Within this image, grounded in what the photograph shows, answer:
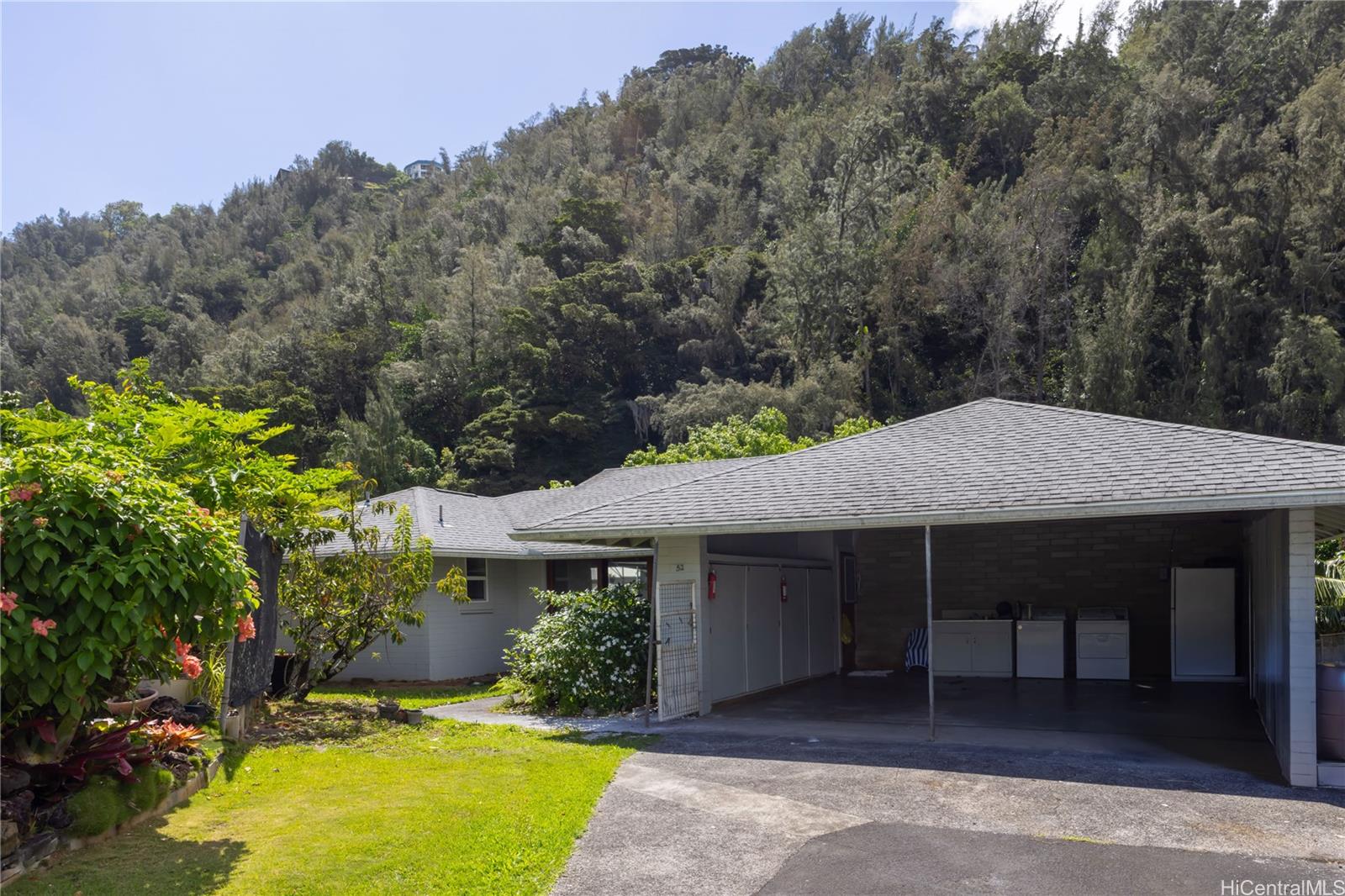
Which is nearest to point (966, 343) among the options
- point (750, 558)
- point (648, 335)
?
point (648, 335)

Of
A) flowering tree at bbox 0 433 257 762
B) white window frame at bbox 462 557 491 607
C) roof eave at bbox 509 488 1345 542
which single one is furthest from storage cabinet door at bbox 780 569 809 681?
flowering tree at bbox 0 433 257 762

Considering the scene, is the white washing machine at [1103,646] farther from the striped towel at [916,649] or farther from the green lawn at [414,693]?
the green lawn at [414,693]

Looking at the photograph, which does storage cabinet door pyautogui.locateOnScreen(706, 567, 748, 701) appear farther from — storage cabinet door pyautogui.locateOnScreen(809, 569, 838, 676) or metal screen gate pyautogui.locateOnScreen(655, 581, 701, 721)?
storage cabinet door pyautogui.locateOnScreen(809, 569, 838, 676)

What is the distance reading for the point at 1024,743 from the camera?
10000mm

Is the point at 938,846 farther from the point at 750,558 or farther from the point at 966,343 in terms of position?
the point at 966,343

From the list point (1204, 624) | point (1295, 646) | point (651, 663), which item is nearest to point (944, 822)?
point (1295, 646)

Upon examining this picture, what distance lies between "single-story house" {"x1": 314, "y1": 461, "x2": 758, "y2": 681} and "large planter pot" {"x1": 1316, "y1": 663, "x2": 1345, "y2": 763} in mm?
9231

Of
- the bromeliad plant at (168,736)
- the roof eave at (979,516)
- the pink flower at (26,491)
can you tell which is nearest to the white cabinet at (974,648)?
the roof eave at (979,516)

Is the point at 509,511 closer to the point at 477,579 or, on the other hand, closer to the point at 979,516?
the point at 477,579

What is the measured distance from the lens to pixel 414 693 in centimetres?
1539

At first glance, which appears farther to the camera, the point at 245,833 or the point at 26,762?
the point at 245,833

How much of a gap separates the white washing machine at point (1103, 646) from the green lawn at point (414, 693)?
357 inches

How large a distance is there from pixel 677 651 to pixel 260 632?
4.65 metres

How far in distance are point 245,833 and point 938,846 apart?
4627mm
